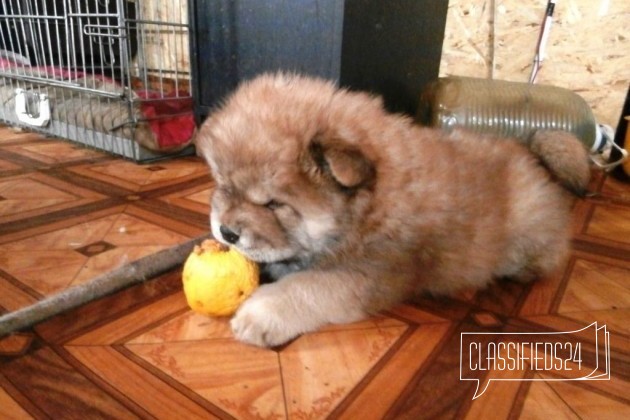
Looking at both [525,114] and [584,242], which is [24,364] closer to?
[584,242]

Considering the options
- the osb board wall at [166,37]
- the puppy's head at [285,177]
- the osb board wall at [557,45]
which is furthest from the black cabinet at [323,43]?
the puppy's head at [285,177]

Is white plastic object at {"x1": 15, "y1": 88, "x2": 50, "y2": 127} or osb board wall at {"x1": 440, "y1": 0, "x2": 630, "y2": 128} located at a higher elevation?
osb board wall at {"x1": 440, "y1": 0, "x2": 630, "y2": 128}

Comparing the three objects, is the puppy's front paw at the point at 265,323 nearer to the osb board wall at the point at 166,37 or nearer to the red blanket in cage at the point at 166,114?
the red blanket in cage at the point at 166,114

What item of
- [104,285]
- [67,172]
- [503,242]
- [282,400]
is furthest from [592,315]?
[67,172]

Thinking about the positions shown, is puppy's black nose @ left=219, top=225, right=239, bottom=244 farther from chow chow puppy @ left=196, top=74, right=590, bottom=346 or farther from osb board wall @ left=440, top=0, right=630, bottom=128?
osb board wall @ left=440, top=0, right=630, bottom=128

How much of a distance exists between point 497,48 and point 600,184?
962mm

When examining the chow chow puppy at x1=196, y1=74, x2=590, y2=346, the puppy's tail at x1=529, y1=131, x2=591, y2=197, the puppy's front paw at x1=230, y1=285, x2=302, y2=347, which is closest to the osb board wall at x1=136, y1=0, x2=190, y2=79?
the chow chow puppy at x1=196, y1=74, x2=590, y2=346

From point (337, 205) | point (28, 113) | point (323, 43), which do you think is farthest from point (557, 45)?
point (28, 113)

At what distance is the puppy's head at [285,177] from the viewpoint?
856 mm

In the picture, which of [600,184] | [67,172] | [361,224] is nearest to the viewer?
[361,224]

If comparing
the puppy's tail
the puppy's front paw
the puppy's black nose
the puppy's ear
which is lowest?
the puppy's front paw

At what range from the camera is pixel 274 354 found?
87cm

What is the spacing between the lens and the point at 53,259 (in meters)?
1.19

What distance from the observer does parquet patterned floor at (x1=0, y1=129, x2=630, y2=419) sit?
0.75 metres
